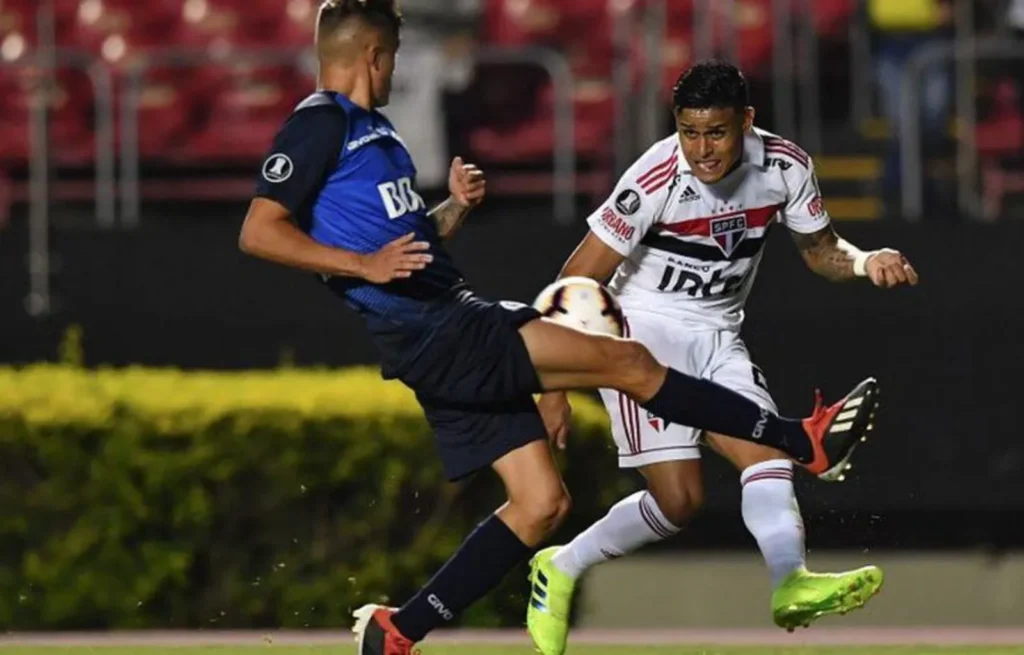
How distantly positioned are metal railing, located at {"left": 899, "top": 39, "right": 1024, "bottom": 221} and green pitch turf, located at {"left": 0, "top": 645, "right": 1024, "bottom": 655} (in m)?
3.57

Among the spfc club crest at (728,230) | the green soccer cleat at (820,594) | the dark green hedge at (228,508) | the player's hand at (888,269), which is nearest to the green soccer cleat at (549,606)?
the green soccer cleat at (820,594)

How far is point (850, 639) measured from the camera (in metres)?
8.79

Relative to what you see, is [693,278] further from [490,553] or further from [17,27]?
[17,27]

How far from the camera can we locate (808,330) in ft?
35.0

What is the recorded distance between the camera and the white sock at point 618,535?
756 cm

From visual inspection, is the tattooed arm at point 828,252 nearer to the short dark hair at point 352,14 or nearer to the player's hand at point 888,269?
the player's hand at point 888,269

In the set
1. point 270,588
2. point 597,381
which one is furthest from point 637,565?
point 597,381

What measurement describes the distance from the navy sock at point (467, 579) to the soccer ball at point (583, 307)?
64cm

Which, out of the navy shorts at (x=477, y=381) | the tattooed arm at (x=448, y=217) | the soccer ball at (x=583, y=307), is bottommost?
the navy shorts at (x=477, y=381)

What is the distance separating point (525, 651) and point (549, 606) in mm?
775

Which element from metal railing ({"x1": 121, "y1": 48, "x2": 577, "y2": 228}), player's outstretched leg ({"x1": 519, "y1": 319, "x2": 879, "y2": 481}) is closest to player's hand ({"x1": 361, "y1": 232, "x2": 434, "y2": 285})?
player's outstretched leg ({"x1": 519, "y1": 319, "x2": 879, "y2": 481})

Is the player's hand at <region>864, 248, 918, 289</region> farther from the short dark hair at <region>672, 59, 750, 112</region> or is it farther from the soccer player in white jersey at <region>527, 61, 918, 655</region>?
the short dark hair at <region>672, 59, 750, 112</region>

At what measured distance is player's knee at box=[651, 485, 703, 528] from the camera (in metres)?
7.47

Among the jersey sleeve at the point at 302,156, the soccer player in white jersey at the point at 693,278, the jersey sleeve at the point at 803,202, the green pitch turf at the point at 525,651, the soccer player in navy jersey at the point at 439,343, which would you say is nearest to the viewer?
the jersey sleeve at the point at 302,156
